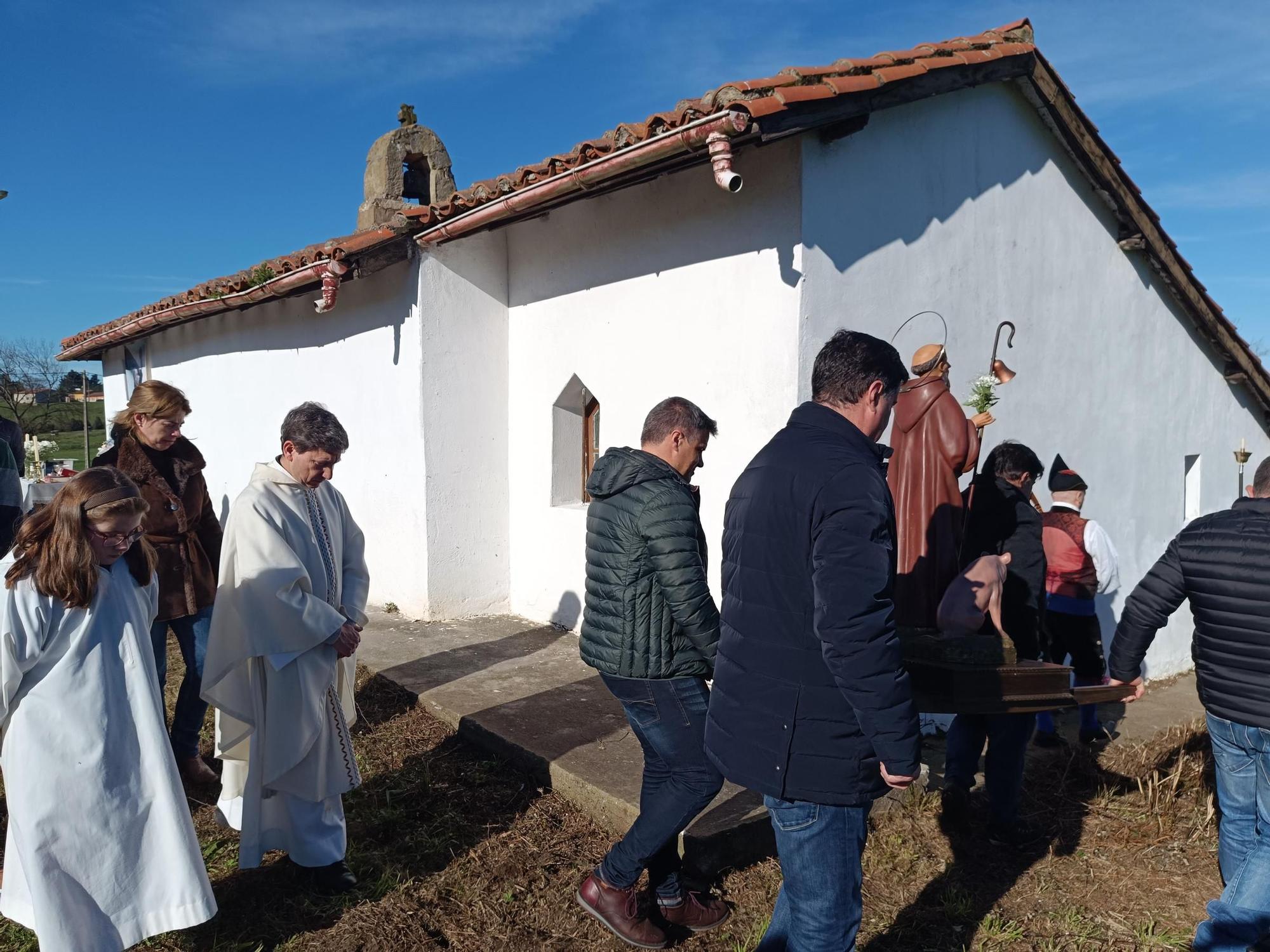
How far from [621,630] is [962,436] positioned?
1.59m

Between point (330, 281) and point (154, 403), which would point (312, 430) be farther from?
point (330, 281)

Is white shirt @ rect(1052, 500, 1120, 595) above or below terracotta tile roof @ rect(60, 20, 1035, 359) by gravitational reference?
below

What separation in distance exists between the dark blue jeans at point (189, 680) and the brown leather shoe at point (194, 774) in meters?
0.02

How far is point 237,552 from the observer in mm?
3393

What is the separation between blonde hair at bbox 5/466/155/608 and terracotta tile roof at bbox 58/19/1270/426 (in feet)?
10.7

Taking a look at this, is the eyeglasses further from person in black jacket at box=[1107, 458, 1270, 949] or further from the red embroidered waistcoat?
the red embroidered waistcoat

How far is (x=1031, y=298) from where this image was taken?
6.80m

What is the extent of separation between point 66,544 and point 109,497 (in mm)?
182

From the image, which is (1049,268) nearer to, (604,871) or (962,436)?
(962,436)

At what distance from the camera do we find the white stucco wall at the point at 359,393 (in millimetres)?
7387

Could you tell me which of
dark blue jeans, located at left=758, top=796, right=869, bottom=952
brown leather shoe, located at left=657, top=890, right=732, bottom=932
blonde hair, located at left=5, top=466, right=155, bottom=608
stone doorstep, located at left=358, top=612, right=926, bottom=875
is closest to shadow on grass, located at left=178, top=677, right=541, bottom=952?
stone doorstep, located at left=358, top=612, right=926, bottom=875

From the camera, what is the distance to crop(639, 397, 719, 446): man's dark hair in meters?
3.09

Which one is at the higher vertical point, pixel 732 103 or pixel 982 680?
pixel 732 103

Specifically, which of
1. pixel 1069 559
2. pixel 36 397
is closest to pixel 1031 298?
pixel 1069 559
